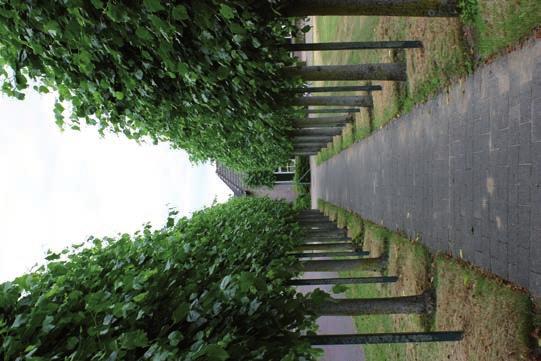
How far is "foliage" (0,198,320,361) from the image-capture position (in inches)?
136

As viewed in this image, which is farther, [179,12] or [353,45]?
[353,45]

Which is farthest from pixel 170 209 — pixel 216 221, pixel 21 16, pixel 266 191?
pixel 266 191

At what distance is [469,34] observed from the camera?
538 cm

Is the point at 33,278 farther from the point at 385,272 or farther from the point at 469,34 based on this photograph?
the point at 385,272

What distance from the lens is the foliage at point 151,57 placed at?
14.9 ft

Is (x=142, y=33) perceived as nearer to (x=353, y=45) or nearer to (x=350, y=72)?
(x=353, y=45)

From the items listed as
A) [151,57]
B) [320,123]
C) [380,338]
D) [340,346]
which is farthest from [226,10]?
[340,346]

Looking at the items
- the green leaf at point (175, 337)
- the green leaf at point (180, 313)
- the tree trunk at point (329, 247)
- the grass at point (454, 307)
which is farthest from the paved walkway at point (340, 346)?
the green leaf at point (175, 337)

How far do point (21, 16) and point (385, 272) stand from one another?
23.8 feet

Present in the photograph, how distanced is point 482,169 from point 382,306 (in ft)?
7.97

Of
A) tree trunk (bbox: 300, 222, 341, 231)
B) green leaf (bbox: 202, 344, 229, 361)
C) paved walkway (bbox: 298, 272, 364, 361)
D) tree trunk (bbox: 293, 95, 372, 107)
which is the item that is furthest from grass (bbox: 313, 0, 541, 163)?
paved walkway (bbox: 298, 272, 364, 361)

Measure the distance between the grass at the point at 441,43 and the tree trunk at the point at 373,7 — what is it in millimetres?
228

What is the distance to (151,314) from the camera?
405 centimetres

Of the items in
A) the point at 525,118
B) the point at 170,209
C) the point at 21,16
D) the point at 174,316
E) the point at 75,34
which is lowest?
the point at 174,316
